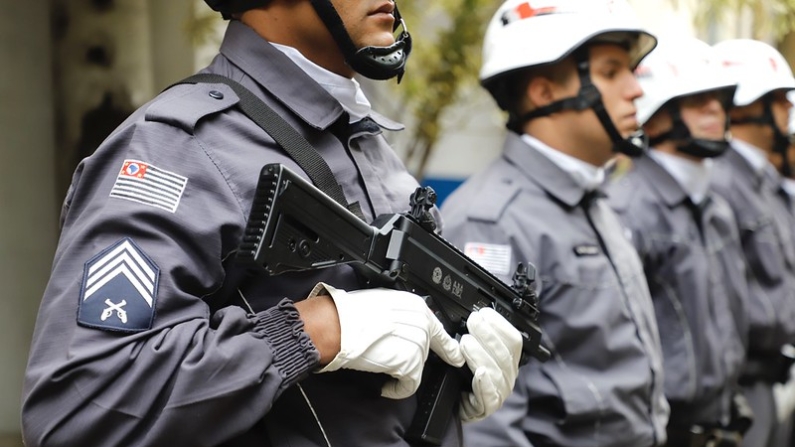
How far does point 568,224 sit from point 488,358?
1.41 meters

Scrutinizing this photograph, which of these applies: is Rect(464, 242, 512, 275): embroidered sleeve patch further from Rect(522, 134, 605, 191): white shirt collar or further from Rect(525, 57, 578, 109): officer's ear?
Rect(525, 57, 578, 109): officer's ear

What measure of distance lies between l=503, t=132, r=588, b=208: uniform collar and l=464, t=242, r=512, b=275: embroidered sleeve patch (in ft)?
1.30

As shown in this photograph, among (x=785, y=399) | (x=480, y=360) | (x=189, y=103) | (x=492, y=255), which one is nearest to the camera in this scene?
(x=189, y=103)

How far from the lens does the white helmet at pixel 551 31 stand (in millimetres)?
3992

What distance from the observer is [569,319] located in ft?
11.4

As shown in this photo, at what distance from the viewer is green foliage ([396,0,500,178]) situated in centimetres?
629

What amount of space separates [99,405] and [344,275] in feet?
1.83

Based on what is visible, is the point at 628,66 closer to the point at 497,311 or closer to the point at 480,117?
the point at 497,311

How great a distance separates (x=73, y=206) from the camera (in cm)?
201

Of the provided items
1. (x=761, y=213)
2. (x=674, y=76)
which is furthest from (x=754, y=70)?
(x=674, y=76)

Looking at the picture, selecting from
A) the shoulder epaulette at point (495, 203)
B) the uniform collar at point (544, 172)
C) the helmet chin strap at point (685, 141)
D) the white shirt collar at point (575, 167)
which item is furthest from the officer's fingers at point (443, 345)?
the helmet chin strap at point (685, 141)

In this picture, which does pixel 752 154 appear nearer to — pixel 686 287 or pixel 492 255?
pixel 686 287

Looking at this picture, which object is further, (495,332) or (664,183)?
(664,183)

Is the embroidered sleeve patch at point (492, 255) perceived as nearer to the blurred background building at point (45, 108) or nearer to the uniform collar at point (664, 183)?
the blurred background building at point (45, 108)
